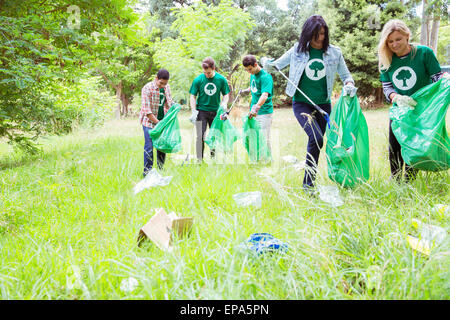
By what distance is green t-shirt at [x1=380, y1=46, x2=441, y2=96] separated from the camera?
2.60m

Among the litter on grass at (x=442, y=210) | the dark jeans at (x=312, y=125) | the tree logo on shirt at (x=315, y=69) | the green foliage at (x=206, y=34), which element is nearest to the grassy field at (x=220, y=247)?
the litter on grass at (x=442, y=210)

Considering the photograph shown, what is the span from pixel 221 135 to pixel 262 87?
0.91m

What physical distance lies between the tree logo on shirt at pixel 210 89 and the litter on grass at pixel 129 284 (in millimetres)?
3344

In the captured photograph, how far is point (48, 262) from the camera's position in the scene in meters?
1.59

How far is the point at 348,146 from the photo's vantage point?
8.20 feet

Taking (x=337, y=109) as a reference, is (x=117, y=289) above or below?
below

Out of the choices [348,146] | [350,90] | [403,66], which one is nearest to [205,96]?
[350,90]

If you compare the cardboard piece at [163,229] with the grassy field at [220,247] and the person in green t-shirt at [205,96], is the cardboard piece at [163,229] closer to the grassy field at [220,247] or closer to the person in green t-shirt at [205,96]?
the grassy field at [220,247]

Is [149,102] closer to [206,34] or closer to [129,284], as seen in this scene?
[129,284]

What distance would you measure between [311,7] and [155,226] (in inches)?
848

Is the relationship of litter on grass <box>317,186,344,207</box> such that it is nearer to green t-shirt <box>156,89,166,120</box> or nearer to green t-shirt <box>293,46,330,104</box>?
green t-shirt <box>293,46,330,104</box>

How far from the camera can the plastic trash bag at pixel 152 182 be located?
309cm
